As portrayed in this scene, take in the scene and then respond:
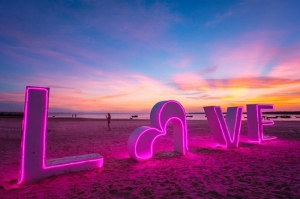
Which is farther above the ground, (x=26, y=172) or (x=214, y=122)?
(x=214, y=122)

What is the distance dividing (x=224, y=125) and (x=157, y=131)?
4222 millimetres

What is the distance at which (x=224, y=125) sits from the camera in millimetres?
10484

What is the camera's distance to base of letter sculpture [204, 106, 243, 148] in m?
10.3

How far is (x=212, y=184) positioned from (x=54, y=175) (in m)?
4.76

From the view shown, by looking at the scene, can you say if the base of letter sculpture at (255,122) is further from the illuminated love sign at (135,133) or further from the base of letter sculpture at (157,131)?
the base of letter sculpture at (157,131)

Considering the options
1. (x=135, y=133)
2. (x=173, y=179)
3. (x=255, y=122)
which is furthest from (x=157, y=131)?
(x=255, y=122)

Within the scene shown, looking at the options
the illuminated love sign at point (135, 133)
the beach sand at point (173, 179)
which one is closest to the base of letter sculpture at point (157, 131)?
the illuminated love sign at point (135, 133)

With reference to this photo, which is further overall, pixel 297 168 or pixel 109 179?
pixel 297 168

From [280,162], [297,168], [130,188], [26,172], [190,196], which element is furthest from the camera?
[280,162]

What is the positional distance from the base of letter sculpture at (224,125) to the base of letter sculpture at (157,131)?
2039 mm

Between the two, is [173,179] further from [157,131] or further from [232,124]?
[232,124]

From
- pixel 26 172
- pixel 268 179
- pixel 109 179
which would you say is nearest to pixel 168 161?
pixel 109 179

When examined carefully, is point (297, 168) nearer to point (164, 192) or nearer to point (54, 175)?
point (164, 192)

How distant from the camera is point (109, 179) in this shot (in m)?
5.93
